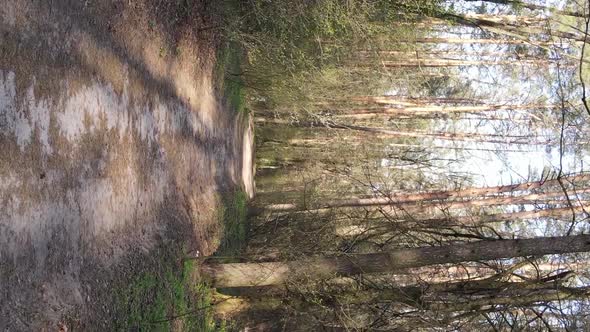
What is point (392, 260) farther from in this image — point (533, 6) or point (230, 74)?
point (230, 74)

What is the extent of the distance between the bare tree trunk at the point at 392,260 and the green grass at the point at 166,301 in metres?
0.73

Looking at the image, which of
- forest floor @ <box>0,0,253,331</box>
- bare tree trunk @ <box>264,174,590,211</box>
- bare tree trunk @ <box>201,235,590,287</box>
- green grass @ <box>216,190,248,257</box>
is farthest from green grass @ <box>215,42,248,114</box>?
bare tree trunk @ <box>201,235,590,287</box>

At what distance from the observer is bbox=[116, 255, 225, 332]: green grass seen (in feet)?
21.1

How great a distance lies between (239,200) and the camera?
1430 cm

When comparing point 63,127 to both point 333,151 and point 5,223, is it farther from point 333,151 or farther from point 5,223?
point 333,151

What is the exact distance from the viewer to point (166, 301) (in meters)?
7.67

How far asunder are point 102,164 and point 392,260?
353cm

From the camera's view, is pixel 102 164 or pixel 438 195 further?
pixel 438 195

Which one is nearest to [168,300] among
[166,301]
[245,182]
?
[166,301]

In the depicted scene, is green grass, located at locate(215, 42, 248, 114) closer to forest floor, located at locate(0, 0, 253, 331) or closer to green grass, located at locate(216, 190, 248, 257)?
forest floor, located at locate(0, 0, 253, 331)

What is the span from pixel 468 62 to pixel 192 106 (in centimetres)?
985

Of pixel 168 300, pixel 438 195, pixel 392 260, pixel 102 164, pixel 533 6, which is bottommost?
pixel 168 300

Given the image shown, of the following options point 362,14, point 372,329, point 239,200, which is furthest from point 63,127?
point 239,200

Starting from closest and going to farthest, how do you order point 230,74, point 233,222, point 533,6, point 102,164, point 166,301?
point 102,164 < point 166,301 < point 533,6 < point 230,74 < point 233,222
